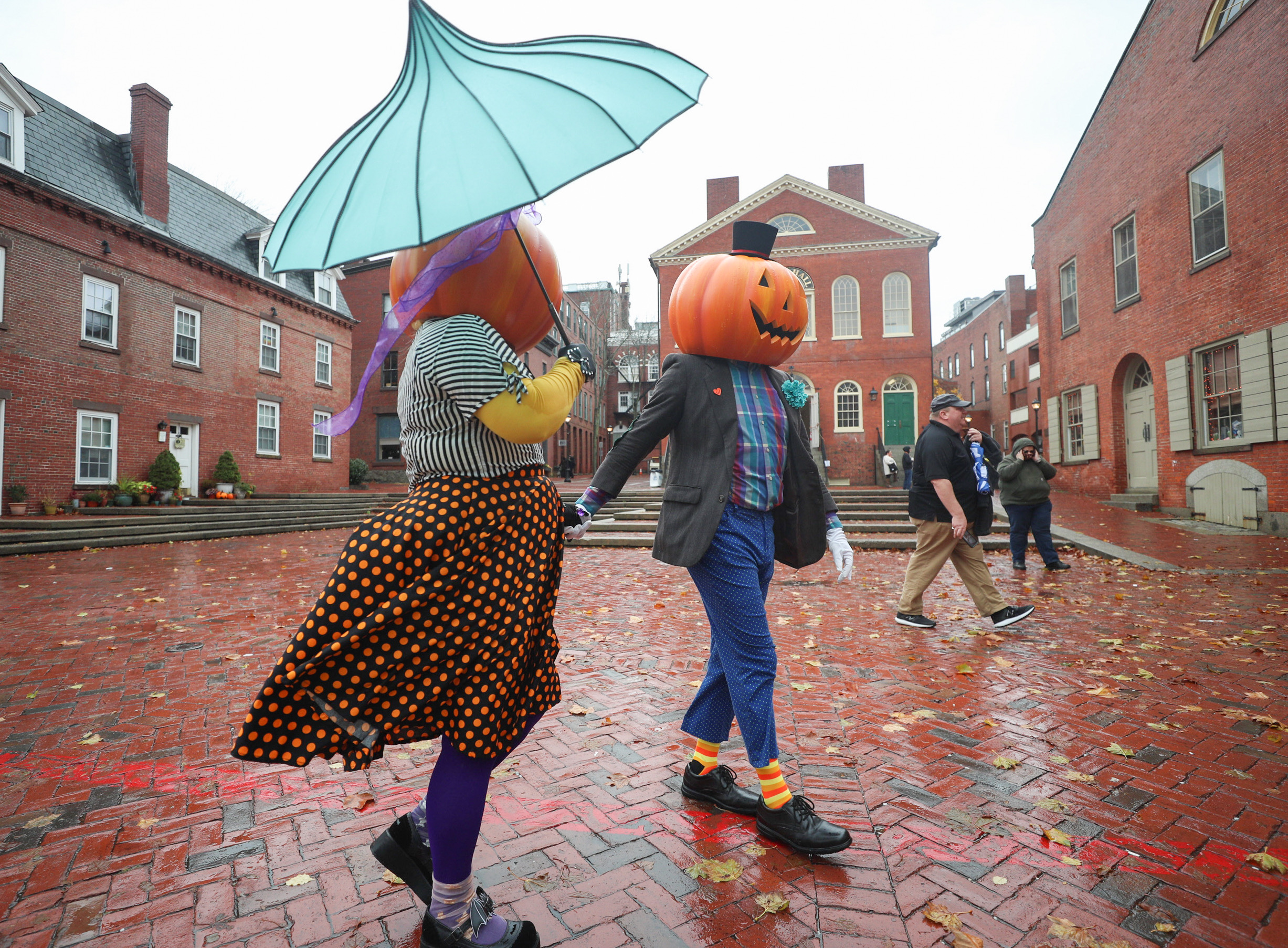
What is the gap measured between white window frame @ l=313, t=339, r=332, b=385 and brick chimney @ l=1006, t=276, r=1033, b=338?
36090 mm

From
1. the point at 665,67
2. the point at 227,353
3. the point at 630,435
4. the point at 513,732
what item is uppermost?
the point at 227,353

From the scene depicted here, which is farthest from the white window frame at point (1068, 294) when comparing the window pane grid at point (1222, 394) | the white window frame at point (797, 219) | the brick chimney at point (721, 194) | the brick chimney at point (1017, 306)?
the brick chimney at point (1017, 306)

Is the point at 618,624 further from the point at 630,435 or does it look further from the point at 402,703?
the point at 402,703

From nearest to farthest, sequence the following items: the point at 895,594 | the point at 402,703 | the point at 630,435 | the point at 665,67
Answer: the point at 402,703, the point at 665,67, the point at 630,435, the point at 895,594

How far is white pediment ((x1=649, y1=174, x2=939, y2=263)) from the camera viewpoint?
26.8 meters

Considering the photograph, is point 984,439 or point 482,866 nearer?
point 482,866

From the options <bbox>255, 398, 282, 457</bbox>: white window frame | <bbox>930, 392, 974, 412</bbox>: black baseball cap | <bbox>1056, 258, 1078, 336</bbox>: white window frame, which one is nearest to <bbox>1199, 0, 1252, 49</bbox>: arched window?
<bbox>1056, 258, 1078, 336</bbox>: white window frame

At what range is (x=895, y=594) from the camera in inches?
281

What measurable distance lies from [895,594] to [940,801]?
4.76 metres

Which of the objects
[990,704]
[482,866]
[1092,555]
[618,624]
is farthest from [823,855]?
[1092,555]

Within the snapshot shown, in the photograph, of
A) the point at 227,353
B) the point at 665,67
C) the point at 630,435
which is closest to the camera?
the point at 665,67

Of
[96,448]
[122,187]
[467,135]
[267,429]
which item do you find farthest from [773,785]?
[267,429]

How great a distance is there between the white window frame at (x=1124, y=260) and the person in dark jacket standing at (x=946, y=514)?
13.8m

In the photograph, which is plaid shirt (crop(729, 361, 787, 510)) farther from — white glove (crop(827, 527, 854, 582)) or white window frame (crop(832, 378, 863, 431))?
white window frame (crop(832, 378, 863, 431))
